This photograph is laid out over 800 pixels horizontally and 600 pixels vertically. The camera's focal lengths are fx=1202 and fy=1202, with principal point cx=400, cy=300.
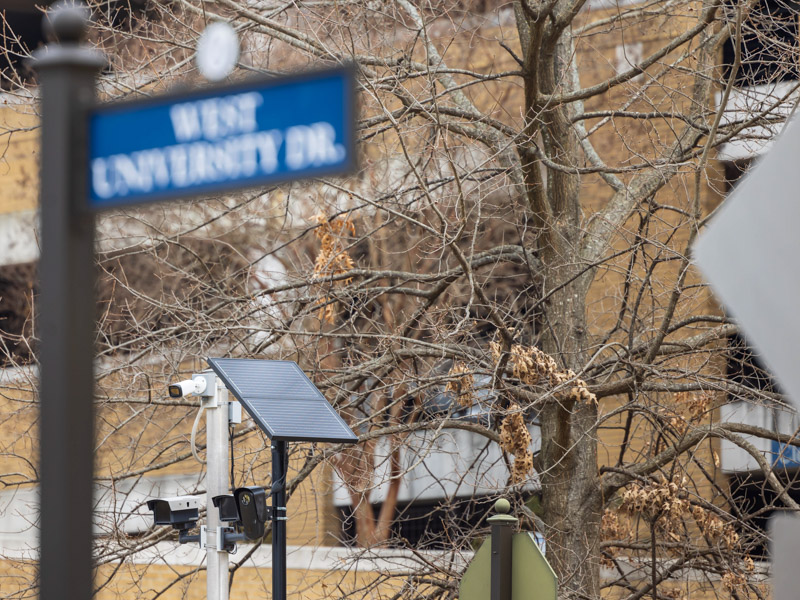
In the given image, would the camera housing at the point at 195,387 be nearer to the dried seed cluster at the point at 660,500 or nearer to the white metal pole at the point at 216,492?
the white metal pole at the point at 216,492

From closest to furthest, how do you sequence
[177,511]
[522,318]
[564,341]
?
1. [177,511]
2. [522,318]
3. [564,341]

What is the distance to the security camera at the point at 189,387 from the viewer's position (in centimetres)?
1001

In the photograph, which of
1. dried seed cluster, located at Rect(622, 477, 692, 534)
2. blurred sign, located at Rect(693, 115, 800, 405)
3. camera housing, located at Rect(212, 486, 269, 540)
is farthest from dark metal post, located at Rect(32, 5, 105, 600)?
dried seed cluster, located at Rect(622, 477, 692, 534)

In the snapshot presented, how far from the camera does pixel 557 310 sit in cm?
1234

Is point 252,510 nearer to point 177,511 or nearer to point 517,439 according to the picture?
point 177,511

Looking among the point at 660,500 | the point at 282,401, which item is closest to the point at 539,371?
the point at 660,500

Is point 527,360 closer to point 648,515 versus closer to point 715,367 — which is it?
point 648,515

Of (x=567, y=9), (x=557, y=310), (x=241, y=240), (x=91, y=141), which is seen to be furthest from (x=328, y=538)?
(x=91, y=141)

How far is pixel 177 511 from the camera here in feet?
33.5

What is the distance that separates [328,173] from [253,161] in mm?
254

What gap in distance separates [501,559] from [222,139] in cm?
414

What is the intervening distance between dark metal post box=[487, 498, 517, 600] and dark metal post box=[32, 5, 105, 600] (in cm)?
395

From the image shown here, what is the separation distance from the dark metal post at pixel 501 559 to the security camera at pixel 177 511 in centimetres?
419

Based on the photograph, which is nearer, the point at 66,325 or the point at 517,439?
the point at 66,325
